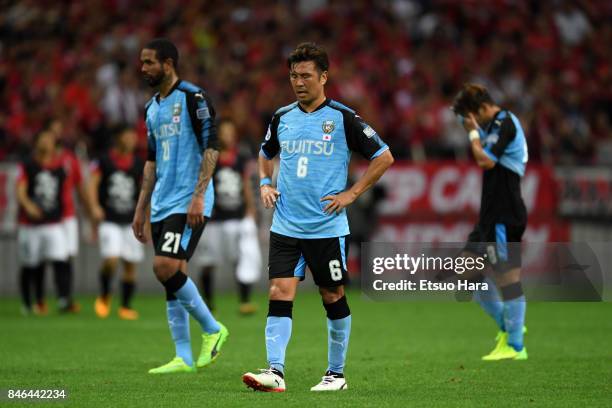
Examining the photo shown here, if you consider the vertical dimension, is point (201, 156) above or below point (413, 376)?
above

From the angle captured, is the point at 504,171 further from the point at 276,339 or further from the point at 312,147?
the point at 276,339

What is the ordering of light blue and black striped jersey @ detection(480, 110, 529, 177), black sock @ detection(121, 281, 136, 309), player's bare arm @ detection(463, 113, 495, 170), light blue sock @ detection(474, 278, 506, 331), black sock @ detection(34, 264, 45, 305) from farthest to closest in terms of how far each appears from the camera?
black sock @ detection(34, 264, 45, 305), black sock @ detection(121, 281, 136, 309), light blue sock @ detection(474, 278, 506, 331), light blue and black striped jersey @ detection(480, 110, 529, 177), player's bare arm @ detection(463, 113, 495, 170)

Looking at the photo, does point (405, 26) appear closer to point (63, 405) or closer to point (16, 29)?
point (16, 29)

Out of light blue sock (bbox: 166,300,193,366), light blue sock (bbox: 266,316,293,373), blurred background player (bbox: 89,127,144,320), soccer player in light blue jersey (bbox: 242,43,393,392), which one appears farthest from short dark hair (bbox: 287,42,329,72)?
blurred background player (bbox: 89,127,144,320)

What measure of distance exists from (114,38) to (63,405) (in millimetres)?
15313

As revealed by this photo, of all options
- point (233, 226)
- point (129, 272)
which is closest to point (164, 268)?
point (129, 272)

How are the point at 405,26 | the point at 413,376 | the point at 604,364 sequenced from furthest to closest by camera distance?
the point at 405,26 → the point at 604,364 → the point at 413,376

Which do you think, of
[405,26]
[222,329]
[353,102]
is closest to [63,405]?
[222,329]

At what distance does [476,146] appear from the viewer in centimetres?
1038

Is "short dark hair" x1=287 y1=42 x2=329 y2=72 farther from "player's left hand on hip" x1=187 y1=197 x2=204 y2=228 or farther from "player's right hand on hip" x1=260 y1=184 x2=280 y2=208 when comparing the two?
"player's left hand on hip" x1=187 y1=197 x2=204 y2=228

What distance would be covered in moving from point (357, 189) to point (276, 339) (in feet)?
3.89

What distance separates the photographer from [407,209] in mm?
20359

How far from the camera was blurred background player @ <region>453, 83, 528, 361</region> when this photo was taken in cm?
1052

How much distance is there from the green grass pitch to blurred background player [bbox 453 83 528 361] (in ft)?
1.45
